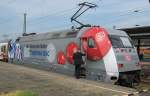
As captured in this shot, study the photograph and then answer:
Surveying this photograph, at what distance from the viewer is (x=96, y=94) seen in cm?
1412

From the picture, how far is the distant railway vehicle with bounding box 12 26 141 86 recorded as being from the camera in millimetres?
17984

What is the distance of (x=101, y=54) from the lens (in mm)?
18438

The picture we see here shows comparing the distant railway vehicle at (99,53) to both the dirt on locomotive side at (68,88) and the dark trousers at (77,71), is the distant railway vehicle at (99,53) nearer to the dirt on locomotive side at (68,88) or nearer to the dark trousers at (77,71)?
the dark trousers at (77,71)

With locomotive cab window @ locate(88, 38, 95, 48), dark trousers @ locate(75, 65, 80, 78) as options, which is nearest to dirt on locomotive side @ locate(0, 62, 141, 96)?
dark trousers @ locate(75, 65, 80, 78)

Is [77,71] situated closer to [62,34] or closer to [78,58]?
[78,58]

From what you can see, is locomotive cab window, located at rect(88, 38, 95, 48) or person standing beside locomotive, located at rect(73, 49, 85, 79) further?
person standing beside locomotive, located at rect(73, 49, 85, 79)

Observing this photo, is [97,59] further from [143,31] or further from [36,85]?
[143,31]

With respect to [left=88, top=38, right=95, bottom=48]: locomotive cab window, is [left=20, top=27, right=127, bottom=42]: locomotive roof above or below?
above

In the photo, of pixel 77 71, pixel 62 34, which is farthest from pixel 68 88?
pixel 62 34

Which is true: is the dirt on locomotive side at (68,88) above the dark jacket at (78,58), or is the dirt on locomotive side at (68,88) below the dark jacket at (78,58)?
below

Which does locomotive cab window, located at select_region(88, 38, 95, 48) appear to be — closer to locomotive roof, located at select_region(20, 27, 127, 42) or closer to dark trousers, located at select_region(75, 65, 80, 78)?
locomotive roof, located at select_region(20, 27, 127, 42)

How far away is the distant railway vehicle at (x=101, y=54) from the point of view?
708 inches

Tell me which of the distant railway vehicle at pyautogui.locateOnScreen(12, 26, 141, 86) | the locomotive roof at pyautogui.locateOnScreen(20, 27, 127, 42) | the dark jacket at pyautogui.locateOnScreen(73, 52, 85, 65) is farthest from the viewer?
the locomotive roof at pyautogui.locateOnScreen(20, 27, 127, 42)

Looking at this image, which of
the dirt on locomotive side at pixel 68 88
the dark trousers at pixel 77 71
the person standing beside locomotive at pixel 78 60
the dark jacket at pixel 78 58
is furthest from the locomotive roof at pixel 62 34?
the dirt on locomotive side at pixel 68 88
